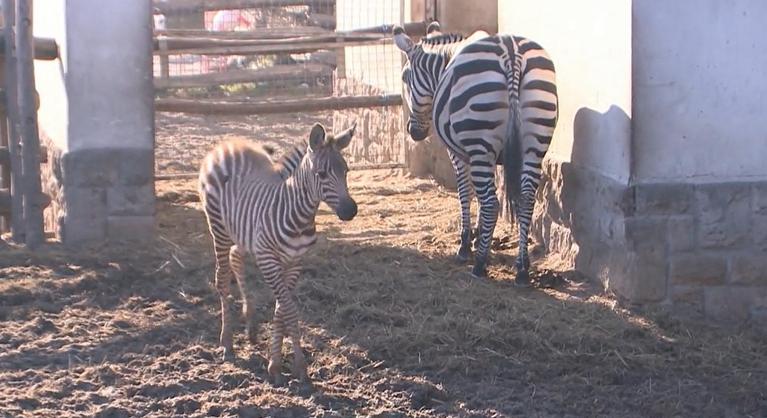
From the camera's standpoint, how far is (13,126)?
8445 mm

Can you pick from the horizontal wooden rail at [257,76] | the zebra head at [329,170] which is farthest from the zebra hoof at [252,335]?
the horizontal wooden rail at [257,76]

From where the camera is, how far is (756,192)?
6.88m

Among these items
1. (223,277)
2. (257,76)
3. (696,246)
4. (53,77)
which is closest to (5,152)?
(53,77)

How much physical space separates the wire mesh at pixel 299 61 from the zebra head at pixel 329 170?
3957 mm

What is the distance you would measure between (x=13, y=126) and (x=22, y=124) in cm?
18

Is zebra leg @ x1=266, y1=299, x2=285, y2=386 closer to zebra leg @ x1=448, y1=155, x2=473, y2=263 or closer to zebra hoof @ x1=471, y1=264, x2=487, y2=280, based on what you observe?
zebra hoof @ x1=471, y1=264, x2=487, y2=280

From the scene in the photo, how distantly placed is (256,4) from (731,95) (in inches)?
276

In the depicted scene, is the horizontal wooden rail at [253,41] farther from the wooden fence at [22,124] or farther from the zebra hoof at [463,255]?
the zebra hoof at [463,255]

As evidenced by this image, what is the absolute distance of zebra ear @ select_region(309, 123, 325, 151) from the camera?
18.4ft

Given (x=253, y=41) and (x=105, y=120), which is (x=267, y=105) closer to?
(x=253, y=41)

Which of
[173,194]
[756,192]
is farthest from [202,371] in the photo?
[173,194]

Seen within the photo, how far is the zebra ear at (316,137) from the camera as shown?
5.61 meters

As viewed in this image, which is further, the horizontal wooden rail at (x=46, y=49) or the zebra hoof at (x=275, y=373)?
the horizontal wooden rail at (x=46, y=49)

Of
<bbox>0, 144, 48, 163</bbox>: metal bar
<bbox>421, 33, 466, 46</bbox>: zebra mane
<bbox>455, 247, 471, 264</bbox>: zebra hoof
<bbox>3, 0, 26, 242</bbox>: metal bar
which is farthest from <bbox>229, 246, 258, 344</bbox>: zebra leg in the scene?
<bbox>421, 33, 466, 46</bbox>: zebra mane
